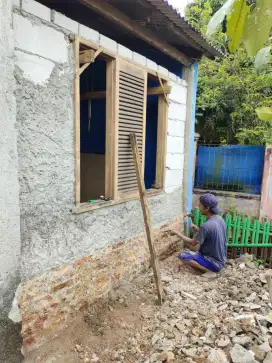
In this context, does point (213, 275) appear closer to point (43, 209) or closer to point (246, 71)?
point (43, 209)

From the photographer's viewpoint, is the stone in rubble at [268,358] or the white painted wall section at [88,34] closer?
the stone in rubble at [268,358]

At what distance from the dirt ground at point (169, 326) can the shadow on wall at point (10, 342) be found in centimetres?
25

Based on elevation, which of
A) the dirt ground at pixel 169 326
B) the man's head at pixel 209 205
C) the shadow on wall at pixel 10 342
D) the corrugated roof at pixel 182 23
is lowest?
the dirt ground at pixel 169 326

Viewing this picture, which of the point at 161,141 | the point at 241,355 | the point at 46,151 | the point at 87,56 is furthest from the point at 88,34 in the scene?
the point at 241,355

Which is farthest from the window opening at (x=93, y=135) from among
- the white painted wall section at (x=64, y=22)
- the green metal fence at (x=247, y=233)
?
the green metal fence at (x=247, y=233)

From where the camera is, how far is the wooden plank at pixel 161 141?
4.63m

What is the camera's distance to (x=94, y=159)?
5570 mm

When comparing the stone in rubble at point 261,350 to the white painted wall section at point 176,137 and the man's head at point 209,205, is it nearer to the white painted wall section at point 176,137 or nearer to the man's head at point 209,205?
the man's head at point 209,205

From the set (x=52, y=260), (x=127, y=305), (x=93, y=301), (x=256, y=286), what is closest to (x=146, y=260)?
(x=127, y=305)

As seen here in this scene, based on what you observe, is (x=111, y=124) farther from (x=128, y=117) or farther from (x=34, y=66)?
(x=34, y=66)

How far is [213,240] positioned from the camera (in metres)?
4.49

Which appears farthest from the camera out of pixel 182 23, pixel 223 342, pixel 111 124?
pixel 182 23

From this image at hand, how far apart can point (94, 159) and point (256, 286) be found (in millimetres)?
3489

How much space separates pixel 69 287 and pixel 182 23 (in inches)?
139
